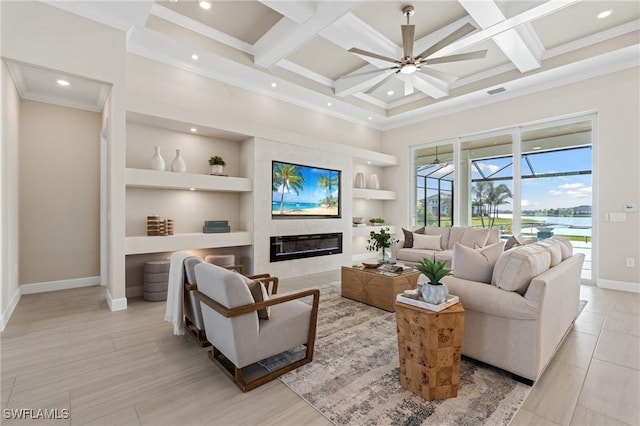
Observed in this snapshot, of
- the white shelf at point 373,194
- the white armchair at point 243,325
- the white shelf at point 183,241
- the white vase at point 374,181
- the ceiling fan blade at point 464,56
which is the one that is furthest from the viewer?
the white vase at point 374,181

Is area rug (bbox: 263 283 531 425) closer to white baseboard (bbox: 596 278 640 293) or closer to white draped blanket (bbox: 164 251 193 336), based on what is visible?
white draped blanket (bbox: 164 251 193 336)

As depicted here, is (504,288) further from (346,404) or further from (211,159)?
(211,159)

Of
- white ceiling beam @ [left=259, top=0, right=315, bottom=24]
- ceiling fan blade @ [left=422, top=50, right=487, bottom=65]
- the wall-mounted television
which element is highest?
white ceiling beam @ [left=259, top=0, right=315, bottom=24]

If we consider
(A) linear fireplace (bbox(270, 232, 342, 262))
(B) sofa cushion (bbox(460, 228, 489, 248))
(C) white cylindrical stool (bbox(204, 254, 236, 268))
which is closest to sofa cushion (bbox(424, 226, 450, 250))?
(B) sofa cushion (bbox(460, 228, 489, 248))

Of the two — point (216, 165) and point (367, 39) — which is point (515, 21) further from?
point (216, 165)

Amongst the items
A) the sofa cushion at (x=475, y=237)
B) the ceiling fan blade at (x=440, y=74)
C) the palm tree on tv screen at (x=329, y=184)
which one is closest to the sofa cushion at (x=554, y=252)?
the sofa cushion at (x=475, y=237)

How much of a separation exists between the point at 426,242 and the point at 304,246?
2.42 meters

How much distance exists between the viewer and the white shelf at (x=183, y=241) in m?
3.93

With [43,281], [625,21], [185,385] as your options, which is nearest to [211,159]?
[43,281]

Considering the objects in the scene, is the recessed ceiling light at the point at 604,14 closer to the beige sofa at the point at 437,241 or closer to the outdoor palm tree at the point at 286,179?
the beige sofa at the point at 437,241

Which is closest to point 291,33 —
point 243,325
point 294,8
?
point 294,8

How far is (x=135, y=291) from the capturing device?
171 inches

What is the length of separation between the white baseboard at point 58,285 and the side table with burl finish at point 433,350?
199 inches

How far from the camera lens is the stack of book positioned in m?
4.78
